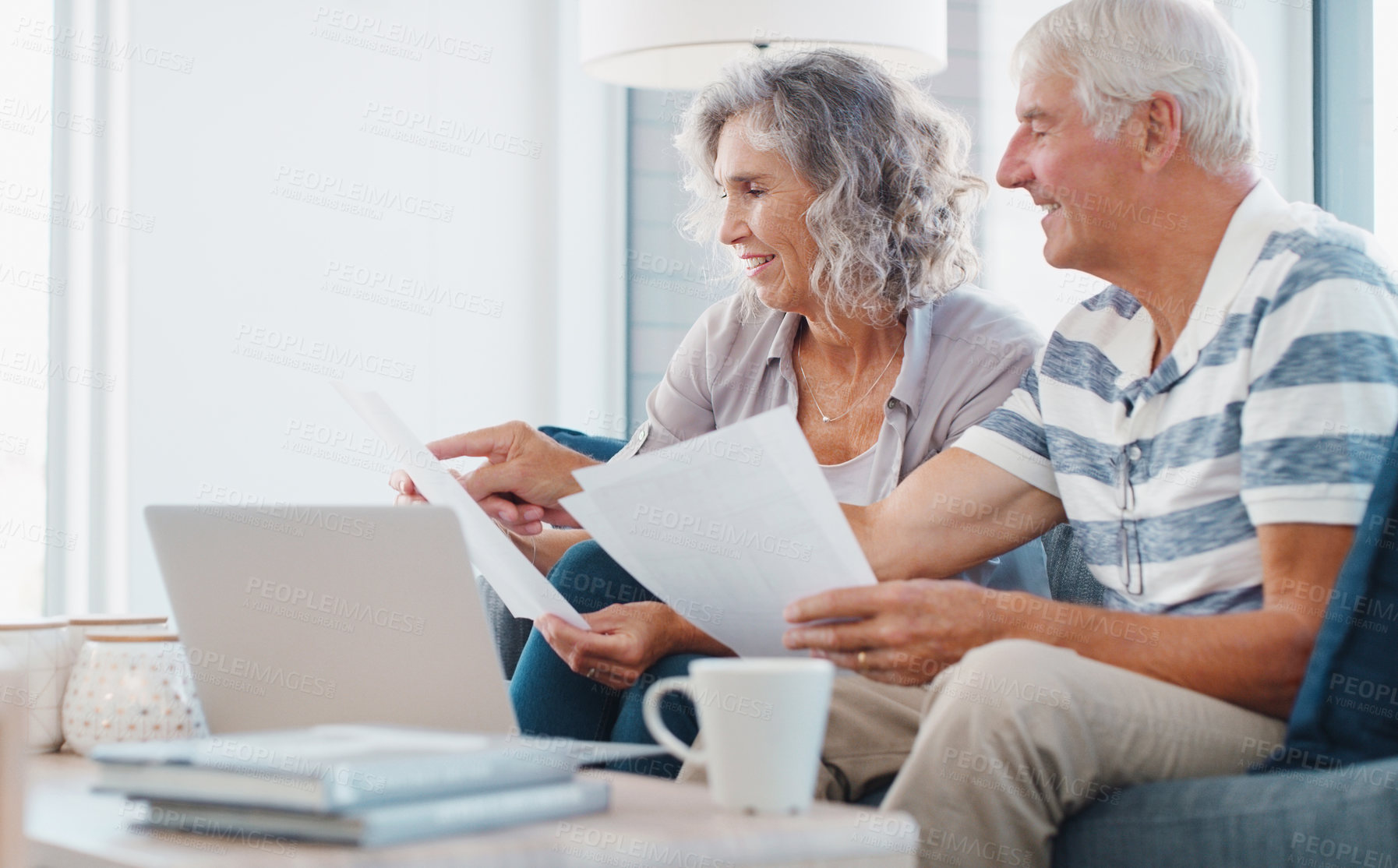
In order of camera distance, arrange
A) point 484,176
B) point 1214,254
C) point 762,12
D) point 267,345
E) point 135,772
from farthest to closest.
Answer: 1. point 484,176
2. point 267,345
3. point 762,12
4. point 1214,254
5. point 135,772

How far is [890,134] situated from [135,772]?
1.41 metres

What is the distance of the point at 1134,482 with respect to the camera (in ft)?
4.39

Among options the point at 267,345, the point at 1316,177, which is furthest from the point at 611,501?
the point at 267,345

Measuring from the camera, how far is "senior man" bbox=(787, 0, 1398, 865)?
1.04m

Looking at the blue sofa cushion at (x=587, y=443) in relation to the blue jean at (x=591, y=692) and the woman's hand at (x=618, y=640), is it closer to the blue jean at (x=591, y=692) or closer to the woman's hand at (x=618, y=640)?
the blue jean at (x=591, y=692)

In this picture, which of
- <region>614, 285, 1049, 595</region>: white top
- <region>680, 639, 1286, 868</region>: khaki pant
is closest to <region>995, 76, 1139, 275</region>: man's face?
<region>614, 285, 1049, 595</region>: white top

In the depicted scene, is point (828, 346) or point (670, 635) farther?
point (828, 346)

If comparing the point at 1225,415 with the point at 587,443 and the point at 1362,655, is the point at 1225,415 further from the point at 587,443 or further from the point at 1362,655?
the point at 587,443

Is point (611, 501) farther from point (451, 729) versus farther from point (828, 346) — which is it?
point (828, 346)

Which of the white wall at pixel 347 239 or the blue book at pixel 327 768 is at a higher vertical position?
the white wall at pixel 347 239

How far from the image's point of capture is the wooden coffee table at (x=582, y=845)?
0.71m

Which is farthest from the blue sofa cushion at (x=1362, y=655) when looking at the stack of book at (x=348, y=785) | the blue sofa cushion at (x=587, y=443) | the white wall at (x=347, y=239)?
the white wall at (x=347, y=239)

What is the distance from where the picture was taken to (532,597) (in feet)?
4.39

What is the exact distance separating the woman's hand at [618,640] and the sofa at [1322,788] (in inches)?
20.3
